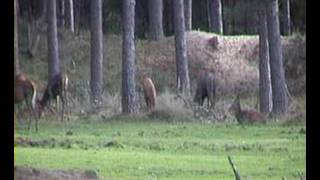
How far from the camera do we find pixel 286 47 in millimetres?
31656

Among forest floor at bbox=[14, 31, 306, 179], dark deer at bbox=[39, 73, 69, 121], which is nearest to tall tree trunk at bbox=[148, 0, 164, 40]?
forest floor at bbox=[14, 31, 306, 179]

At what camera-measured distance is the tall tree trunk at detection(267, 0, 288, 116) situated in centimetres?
2348

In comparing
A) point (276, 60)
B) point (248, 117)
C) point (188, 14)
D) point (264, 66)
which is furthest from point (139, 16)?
point (248, 117)

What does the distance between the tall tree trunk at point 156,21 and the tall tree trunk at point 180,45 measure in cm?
849

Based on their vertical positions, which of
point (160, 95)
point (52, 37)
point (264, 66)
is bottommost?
point (160, 95)

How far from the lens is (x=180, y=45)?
92.8ft

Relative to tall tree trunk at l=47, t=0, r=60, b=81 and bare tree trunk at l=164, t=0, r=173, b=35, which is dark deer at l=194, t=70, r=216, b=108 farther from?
bare tree trunk at l=164, t=0, r=173, b=35

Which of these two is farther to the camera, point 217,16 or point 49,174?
point 217,16

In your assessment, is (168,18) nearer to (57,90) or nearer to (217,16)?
(217,16)

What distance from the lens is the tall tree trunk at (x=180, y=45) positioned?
90.6 ft

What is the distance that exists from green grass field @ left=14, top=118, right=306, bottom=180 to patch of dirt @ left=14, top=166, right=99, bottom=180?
Result: 55cm

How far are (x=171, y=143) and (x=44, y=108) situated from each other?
271 inches

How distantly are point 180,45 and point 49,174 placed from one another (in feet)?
65.2
